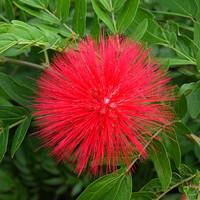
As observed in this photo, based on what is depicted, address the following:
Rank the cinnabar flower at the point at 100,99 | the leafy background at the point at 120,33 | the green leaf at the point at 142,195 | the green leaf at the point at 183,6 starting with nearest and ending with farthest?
the cinnabar flower at the point at 100,99, the leafy background at the point at 120,33, the green leaf at the point at 142,195, the green leaf at the point at 183,6

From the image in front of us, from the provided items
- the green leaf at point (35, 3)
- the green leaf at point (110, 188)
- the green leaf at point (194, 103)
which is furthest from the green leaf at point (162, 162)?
the green leaf at point (35, 3)

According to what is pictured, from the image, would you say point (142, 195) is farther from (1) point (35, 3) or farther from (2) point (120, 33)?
(1) point (35, 3)

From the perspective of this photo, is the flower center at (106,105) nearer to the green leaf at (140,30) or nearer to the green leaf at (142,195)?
the green leaf at (140,30)

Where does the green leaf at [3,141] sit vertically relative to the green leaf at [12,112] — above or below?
below

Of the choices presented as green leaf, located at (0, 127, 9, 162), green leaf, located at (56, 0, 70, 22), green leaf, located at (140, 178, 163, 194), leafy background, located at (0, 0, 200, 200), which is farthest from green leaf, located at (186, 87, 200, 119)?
green leaf, located at (0, 127, 9, 162)

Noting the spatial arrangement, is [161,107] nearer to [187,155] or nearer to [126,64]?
[126,64]

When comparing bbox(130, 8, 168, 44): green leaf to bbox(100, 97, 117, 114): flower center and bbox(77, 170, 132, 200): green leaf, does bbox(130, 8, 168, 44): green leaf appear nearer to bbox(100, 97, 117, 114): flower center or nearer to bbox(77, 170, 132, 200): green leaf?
bbox(100, 97, 117, 114): flower center
